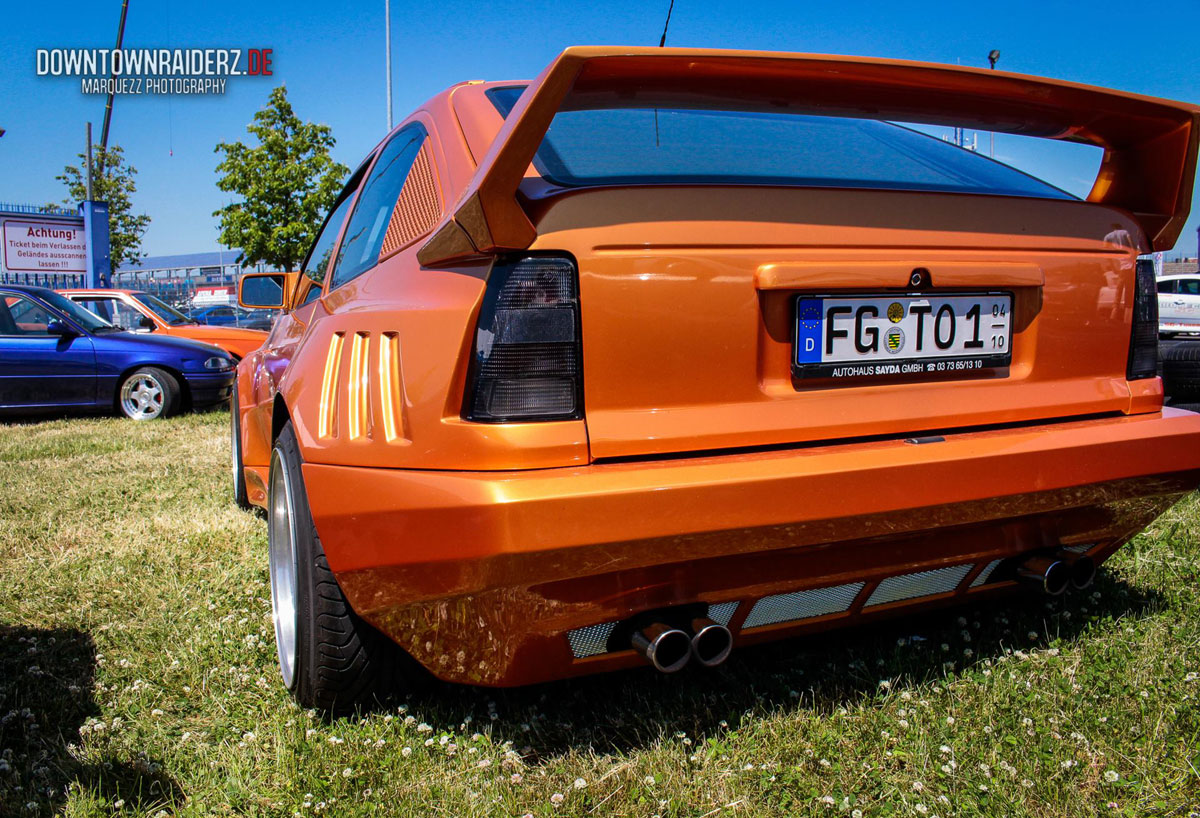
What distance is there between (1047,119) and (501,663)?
5.50 ft

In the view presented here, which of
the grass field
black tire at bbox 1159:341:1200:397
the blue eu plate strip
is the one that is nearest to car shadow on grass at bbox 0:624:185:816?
the grass field

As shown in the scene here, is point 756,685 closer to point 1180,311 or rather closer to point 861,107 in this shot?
point 861,107

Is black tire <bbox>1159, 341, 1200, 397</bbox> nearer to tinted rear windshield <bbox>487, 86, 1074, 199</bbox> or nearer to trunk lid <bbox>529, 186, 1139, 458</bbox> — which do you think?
tinted rear windshield <bbox>487, 86, 1074, 199</bbox>

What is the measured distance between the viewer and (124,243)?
1293 inches

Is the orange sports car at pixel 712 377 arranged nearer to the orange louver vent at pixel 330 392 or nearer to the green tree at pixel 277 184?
the orange louver vent at pixel 330 392

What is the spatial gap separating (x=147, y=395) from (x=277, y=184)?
16.5 metres

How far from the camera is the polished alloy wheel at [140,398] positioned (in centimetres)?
820

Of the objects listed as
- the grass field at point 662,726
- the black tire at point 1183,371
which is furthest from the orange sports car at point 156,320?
the black tire at point 1183,371

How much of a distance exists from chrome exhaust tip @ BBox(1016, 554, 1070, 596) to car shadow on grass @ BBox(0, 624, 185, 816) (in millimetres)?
1901

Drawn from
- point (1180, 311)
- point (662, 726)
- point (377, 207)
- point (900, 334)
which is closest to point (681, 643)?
point (662, 726)

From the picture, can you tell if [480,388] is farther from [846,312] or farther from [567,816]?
[567,816]

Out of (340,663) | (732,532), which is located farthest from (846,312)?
(340,663)

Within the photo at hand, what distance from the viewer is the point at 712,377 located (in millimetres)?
1596

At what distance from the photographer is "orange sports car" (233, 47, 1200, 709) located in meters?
1.49
